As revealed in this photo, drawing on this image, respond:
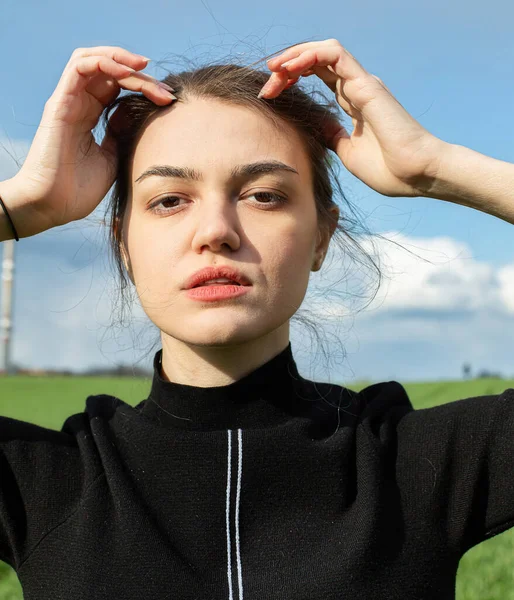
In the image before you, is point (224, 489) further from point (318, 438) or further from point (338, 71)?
point (338, 71)

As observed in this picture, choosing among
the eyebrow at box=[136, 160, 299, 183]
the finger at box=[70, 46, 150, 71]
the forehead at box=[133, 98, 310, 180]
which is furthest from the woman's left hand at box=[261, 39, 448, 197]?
the finger at box=[70, 46, 150, 71]

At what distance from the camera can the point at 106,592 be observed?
Answer: 2189 mm

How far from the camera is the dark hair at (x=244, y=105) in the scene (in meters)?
2.62

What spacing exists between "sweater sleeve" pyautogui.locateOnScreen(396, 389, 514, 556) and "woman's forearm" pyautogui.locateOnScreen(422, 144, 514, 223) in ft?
1.99

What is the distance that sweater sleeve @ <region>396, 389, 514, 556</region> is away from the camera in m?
2.29

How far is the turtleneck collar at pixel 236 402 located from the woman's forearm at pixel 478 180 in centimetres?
83

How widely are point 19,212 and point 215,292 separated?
79 centimetres

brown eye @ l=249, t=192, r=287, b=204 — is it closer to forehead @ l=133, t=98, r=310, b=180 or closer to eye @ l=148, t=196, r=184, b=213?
forehead @ l=133, t=98, r=310, b=180

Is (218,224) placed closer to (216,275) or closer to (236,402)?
(216,275)

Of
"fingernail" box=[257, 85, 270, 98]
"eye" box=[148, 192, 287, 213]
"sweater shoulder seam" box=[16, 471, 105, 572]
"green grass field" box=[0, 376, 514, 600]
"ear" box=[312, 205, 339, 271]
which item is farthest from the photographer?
"green grass field" box=[0, 376, 514, 600]

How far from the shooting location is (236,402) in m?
2.51

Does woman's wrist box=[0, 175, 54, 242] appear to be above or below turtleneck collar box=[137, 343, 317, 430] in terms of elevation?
above

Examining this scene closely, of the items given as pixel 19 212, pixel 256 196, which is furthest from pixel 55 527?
Result: pixel 256 196

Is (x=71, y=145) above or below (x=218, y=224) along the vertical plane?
above
